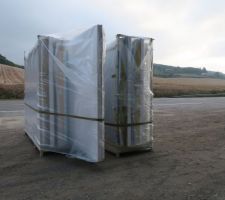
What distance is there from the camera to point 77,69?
575cm

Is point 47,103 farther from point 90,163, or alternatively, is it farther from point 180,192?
point 180,192

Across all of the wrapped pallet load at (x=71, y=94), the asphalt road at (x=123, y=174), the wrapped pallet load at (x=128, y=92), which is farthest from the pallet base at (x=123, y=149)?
the wrapped pallet load at (x=71, y=94)

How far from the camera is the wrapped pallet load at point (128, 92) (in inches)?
243

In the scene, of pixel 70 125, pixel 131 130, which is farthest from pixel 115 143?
pixel 70 125

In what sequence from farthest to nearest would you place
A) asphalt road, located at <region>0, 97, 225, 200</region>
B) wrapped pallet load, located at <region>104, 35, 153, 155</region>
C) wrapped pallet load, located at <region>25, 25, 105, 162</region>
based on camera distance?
1. wrapped pallet load, located at <region>104, 35, 153, 155</region>
2. wrapped pallet load, located at <region>25, 25, 105, 162</region>
3. asphalt road, located at <region>0, 97, 225, 200</region>

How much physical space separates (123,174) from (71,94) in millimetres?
1772

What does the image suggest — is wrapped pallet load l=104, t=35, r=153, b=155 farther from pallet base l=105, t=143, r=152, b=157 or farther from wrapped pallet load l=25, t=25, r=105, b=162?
wrapped pallet load l=25, t=25, r=105, b=162

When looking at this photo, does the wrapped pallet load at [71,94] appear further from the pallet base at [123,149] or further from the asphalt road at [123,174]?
the pallet base at [123,149]

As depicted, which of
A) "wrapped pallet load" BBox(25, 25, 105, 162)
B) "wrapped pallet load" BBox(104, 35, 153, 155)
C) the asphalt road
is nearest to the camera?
the asphalt road

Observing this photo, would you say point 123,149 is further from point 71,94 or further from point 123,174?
point 71,94

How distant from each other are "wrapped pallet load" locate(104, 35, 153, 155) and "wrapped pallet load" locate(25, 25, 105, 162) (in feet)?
2.68

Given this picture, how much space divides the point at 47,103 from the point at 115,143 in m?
1.54

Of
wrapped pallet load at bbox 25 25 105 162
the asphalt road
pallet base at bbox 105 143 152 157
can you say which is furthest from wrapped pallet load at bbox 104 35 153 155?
wrapped pallet load at bbox 25 25 105 162

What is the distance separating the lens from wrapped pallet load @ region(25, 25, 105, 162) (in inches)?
211
